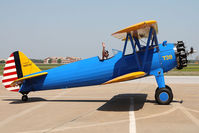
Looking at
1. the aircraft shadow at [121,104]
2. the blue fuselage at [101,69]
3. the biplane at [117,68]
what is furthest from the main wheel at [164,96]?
the blue fuselage at [101,69]

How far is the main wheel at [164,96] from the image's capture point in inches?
310

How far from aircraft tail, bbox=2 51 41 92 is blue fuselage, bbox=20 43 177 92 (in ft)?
2.67

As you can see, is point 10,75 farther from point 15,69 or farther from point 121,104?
point 121,104

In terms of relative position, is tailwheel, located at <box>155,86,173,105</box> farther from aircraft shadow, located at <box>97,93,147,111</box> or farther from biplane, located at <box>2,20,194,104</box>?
aircraft shadow, located at <box>97,93,147,111</box>

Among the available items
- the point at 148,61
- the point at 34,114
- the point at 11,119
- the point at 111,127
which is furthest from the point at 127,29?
the point at 11,119

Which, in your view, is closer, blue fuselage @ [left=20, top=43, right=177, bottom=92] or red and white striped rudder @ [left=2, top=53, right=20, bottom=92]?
blue fuselage @ [left=20, top=43, right=177, bottom=92]

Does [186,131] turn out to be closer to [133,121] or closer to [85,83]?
[133,121]

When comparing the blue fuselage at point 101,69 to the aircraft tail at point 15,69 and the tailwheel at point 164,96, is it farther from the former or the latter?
the tailwheel at point 164,96

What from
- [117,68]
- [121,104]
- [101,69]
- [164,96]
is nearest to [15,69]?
[101,69]

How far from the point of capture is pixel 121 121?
579 centimetres

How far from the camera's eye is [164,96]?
793 centimetres

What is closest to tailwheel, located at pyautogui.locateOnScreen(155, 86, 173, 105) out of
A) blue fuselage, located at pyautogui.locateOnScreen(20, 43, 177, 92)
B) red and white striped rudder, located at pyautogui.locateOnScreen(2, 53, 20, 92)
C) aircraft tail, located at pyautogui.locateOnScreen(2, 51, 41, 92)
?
blue fuselage, located at pyautogui.locateOnScreen(20, 43, 177, 92)

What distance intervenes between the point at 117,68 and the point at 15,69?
5249mm

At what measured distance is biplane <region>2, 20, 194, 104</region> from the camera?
26.7 feet
